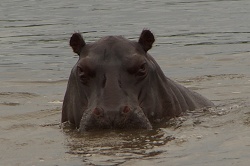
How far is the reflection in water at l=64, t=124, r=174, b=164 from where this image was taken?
7352 mm

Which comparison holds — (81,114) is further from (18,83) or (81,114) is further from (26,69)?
(26,69)

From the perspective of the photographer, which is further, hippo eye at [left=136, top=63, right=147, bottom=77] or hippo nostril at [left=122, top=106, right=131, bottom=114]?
hippo eye at [left=136, top=63, right=147, bottom=77]

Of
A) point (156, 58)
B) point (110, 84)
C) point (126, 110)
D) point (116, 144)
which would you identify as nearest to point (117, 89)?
point (110, 84)

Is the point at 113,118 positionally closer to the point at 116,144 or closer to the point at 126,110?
the point at 126,110

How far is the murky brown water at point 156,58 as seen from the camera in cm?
759

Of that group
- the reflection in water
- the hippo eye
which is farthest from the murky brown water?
the hippo eye

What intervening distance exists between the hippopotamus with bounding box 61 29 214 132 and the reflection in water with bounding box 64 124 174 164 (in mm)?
80

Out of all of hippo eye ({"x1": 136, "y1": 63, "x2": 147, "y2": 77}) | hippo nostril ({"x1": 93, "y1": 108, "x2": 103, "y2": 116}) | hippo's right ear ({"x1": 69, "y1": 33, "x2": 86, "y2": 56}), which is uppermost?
hippo's right ear ({"x1": 69, "y1": 33, "x2": 86, "y2": 56})

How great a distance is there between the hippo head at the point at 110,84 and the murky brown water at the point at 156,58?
0.16 meters

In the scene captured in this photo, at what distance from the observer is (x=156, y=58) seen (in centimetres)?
1733

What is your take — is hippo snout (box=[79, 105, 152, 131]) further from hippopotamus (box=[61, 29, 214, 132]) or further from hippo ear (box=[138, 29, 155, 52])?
hippo ear (box=[138, 29, 155, 52])

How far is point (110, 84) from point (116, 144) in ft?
2.59

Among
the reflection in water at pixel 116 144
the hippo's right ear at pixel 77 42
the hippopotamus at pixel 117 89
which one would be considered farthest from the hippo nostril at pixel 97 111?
the hippo's right ear at pixel 77 42

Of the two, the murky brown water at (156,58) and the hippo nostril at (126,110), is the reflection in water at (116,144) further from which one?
the hippo nostril at (126,110)
